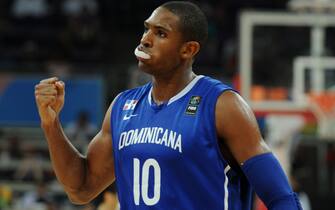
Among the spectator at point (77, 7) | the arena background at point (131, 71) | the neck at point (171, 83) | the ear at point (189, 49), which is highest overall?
the ear at point (189, 49)

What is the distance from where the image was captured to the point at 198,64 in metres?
15.8

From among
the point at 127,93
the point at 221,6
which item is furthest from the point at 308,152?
the point at 127,93

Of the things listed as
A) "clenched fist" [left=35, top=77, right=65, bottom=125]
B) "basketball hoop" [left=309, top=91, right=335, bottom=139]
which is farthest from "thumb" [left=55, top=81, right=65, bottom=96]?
"basketball hoop" [left=309, top=91, right=335, bottom=139]

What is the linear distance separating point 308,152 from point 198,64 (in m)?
2.60

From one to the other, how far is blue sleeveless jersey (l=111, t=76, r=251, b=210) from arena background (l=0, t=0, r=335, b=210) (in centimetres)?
750

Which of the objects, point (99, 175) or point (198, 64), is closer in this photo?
point (99, 175)

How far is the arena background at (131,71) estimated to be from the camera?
11.4 m

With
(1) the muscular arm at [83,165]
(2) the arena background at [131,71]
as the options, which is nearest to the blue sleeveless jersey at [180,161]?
(1) the muscular arm at [83,165]

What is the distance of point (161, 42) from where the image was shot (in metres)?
3.36

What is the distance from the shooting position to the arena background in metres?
11.4

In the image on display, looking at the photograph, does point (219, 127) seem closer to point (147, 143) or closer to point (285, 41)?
point (147, 143)

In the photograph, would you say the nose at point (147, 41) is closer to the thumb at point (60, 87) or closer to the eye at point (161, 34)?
the eye at point (161, 34)

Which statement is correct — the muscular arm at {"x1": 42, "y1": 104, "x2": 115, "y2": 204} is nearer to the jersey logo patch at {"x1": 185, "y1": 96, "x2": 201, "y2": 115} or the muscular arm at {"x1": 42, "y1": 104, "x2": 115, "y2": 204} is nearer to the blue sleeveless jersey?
the blue sleeveless jersey

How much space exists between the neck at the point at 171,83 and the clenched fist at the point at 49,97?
399 millimetres
